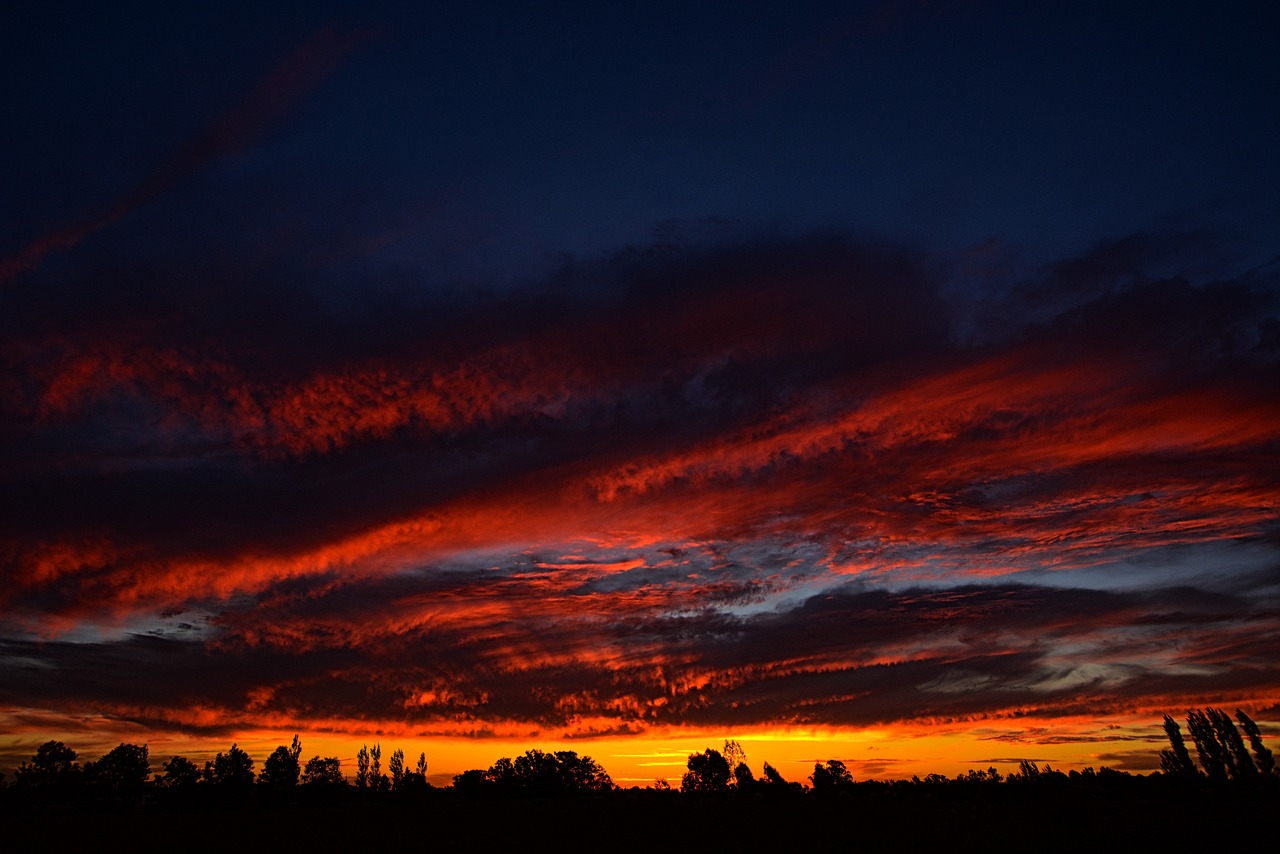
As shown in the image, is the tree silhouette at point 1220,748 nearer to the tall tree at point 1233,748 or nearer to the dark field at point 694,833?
the tall tree at point 1233,748

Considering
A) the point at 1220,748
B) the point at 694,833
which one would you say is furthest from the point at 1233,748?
the point at 694,833

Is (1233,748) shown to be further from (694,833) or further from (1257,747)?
(694,833)

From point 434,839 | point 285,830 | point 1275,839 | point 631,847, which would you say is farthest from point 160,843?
point 1275,839

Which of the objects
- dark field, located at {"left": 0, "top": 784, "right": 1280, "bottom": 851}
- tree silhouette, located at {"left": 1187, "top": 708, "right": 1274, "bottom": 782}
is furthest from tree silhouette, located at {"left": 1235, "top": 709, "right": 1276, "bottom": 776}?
dark field, located at {"left": 0, "top": 784, "right": 1280, "bottom": 851}

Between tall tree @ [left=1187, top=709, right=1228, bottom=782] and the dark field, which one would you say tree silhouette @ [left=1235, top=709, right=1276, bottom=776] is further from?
the dark field

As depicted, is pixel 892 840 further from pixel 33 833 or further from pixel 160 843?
pixel 33 833

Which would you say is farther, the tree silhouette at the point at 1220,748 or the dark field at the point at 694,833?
the tree silhouette at the point at 1220,748

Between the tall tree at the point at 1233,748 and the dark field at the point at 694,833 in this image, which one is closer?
the dark field at the point at 694,833

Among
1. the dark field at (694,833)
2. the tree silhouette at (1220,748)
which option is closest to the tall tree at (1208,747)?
the tree silhouette at (1220,748)

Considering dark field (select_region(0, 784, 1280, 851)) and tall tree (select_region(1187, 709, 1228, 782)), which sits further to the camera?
tall tree (select_region(1187, 709, 1228, 782))

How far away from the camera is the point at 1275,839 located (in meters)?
63.9

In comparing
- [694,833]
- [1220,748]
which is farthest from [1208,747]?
[694,833]

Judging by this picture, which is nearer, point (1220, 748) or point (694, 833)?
point (694, 833)

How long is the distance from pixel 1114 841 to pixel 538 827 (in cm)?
5742
